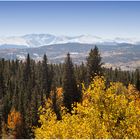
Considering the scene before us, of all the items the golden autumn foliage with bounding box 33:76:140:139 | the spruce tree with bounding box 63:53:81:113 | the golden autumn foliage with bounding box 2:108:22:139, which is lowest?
the golden autumn foliage with bounding box 2:108:22:139

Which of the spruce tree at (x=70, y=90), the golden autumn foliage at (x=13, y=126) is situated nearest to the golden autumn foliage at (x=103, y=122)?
the spruce tree at (x=70, y=90)

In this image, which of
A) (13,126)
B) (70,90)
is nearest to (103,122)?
(70,90)

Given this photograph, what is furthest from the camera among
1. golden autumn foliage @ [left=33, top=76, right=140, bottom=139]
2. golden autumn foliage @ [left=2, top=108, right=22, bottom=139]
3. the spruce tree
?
golden autumn foliage @ [left=2, top=108, right=22, bottom=139]

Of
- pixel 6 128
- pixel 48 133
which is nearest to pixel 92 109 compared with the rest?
pixel 48 133

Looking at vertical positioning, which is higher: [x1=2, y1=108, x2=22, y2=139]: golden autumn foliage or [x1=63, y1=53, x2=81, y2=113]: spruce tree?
[x1=63, y1=53, x2=81, y2=113]: spruce tree

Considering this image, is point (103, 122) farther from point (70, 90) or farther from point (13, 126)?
point (13, 126)

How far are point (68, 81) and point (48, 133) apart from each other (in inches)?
3054

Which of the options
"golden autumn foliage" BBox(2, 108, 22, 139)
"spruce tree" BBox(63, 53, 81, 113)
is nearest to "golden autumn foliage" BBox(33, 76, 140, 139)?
"spruce tree" BBox(63, 53, 81, 113)

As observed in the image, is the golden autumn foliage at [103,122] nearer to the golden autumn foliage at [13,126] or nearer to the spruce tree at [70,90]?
the spruce tree at [70,90]

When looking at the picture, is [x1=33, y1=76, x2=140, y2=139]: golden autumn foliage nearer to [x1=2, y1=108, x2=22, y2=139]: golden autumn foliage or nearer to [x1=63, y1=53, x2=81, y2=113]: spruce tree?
[x1=63, y1=53, x2=81, y2=113]: spruce tree

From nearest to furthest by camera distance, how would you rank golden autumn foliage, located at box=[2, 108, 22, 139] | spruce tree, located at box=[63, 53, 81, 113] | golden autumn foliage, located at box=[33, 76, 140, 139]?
1. golden autumn foliage, located at box=[33, 76, 140, 139]
2. spruce tree, located at box=[63, 53, 81, 113]
3. golden autumn foliage, located at box=[2, 108, 22, 139]

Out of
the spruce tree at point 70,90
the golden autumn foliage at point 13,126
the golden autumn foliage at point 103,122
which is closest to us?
the golden autumn foliage at point 103,122

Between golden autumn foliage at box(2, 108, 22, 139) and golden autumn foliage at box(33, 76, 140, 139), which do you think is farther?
golden autumn foliage at box(2, 108, 22, 139)

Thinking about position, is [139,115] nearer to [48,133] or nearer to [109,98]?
[109,98]
